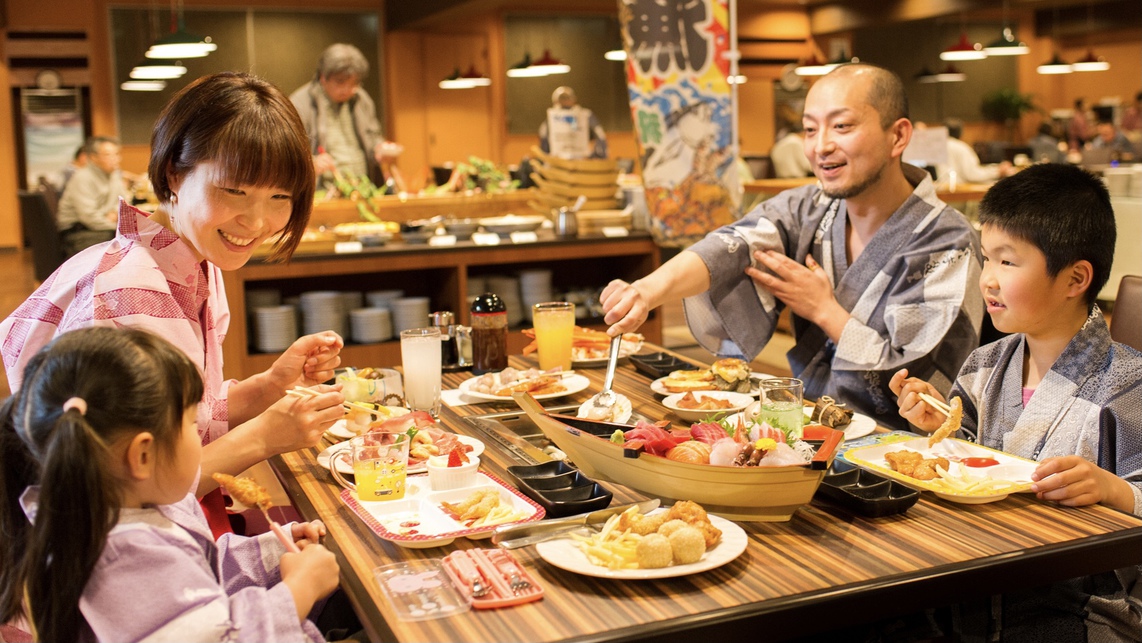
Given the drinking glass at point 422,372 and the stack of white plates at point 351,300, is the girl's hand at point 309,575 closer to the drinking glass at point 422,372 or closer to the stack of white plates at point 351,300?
the drinking glass at point 422,372

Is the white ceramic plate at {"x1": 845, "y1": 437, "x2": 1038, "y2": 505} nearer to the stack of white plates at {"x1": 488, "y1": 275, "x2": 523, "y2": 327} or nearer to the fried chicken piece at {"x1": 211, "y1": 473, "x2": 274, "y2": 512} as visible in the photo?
the fried chicken piece at {"x1": 211, "y1": 473, "x2": 274, "y2": 512}

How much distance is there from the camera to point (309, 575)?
1.34 meters

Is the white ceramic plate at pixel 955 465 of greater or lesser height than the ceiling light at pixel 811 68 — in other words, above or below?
below

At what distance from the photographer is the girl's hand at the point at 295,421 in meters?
1.75

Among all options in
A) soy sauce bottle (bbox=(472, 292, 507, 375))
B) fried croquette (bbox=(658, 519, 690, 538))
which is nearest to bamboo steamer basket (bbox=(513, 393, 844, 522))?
fried croquette (bbox=(658, 519, 690, 538))

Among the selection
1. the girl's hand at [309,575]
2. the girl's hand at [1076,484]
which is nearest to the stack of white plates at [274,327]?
the girl's hand at [309,575]

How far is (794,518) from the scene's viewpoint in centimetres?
158

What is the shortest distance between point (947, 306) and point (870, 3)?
538 inches

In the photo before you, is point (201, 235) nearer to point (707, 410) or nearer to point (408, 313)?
point (707, 410)

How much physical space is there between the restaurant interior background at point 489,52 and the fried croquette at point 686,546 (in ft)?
32.0

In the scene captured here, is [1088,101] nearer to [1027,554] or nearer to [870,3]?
[870,3]

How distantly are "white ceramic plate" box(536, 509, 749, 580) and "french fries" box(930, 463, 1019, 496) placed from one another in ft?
1.37

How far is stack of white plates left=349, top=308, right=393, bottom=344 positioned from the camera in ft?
15.9

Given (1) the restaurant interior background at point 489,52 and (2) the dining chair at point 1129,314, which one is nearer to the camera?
(2) the dining chair at point 1129,314
